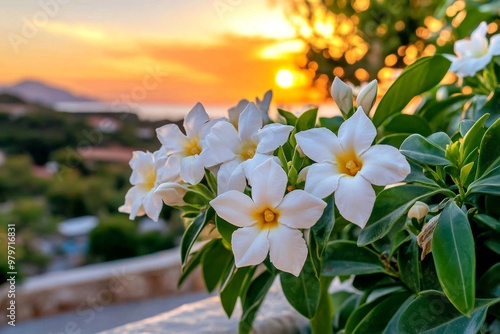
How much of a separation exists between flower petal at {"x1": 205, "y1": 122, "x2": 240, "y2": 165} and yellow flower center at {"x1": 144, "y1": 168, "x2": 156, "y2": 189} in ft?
0.29

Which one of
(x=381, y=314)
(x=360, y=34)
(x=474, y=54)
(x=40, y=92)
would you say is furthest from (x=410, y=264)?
(x=40, y=92)

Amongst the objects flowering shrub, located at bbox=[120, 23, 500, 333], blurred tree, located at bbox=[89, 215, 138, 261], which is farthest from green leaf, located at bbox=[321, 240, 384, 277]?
blurred tree, located at bbox=[89, 215, 138, 261]

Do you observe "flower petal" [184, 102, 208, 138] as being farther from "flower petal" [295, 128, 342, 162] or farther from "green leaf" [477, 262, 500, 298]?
"green leaf" [477, 262, 500, 298]

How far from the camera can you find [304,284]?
51 centimetres

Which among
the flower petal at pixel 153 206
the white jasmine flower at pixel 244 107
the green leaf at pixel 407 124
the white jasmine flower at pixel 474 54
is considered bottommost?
the flower petal at pixel 153 206

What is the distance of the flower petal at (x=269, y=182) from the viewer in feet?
1.37

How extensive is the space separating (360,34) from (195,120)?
8.36 feet

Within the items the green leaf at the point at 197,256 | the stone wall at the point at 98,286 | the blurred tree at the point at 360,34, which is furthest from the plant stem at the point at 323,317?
the stone wall at the point at 98,286

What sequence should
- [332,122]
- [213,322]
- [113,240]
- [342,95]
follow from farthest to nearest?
1. [113,240]
2. [213,322]
3. [332,122]
4. [342,95]

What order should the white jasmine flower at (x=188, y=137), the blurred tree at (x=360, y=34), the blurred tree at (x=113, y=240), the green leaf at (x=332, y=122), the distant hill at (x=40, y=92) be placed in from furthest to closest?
1. the distant hill at (x=40, y=92)
2. the blurred tree at (x=113, y=240)
3. the blurred tree at (x=360, y=34)
4. the green leaf at (x=332, y=122)
5. the white jasmine flower at (x=188, y=137)

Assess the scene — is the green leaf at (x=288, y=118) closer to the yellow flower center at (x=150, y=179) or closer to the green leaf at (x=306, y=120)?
the green leaf at (x=306, y=120)

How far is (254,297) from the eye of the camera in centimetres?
57

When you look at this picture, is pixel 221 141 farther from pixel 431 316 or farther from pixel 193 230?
pixel 431 316

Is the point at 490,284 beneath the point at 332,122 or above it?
beneath
